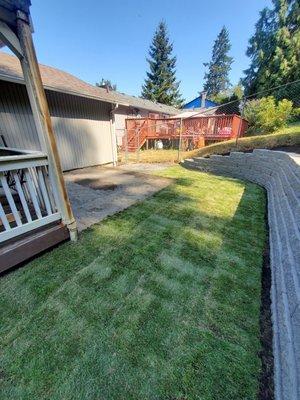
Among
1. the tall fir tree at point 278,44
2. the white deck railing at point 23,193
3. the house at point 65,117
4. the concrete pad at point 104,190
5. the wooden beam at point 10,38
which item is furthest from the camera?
the tall fir tree at point 278,44

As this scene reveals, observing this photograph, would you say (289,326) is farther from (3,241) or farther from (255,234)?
(3,241)

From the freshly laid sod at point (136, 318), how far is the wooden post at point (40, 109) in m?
0.68

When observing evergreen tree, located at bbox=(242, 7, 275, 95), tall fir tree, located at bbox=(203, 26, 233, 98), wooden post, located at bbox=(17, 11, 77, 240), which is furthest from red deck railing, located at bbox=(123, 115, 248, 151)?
tall fir tree, located at bbox=(203, 26, 233, 98)

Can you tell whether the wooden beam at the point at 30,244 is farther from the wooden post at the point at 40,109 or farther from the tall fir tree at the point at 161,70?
the tall fir tree at the point at 161,70

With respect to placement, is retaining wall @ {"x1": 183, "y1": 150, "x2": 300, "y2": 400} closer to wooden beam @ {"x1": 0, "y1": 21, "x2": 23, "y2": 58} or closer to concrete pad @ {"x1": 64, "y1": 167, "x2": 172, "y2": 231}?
concrete pad @ {"x1": 64, "y1": 167, "x2": 172, "y2": 231}

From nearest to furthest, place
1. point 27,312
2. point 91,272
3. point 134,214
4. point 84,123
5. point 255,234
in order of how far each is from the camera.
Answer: point 27,312 → point 91,272 → point 255,234 → point 134,214 → point 84,123

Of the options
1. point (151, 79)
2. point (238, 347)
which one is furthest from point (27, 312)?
point (151, 79)

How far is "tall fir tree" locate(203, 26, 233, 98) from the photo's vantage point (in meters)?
45.6

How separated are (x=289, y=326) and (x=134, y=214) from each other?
282 cm

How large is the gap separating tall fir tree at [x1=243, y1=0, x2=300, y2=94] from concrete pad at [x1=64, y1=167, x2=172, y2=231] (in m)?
17.2

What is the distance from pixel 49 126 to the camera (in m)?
2.47

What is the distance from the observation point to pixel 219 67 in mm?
46625

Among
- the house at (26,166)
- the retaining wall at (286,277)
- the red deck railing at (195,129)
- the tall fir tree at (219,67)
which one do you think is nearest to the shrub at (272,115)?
the red deck railing at (195,129)

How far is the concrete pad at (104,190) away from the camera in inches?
158
